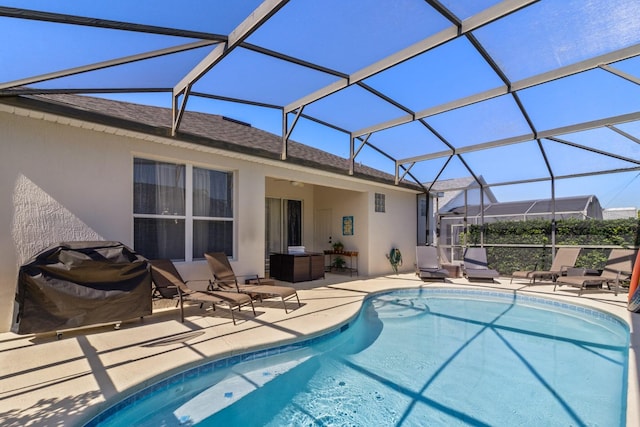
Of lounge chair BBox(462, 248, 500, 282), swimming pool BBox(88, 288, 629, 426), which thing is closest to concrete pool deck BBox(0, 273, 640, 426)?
swimming pool BBox(88, 288, 629, 426)

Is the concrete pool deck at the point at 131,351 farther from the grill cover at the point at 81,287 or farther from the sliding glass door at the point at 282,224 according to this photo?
the sliding glass door at the point at 282,224

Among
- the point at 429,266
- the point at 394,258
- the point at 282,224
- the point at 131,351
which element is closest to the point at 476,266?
the point at 429,266

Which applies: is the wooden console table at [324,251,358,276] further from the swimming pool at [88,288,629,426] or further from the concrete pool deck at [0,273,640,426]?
the swimming pool at [88,288,629,426]

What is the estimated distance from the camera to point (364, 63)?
5.79 metres

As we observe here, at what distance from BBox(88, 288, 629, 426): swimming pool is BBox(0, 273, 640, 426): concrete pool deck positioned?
0.17m

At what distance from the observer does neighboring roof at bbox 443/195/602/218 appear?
49.9ft

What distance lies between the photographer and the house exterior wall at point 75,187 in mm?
5078

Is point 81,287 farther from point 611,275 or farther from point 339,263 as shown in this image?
point 611,275

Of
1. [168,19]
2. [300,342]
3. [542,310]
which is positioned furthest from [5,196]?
[542,310]

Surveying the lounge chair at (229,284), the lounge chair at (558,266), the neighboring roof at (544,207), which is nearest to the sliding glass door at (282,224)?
the lounge chair at (229,284)

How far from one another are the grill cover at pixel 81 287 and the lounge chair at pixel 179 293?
475 millimetres

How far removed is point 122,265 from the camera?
5273 millimetres

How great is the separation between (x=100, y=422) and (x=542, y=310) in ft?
28.5

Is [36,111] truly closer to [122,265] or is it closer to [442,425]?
[122,265]
